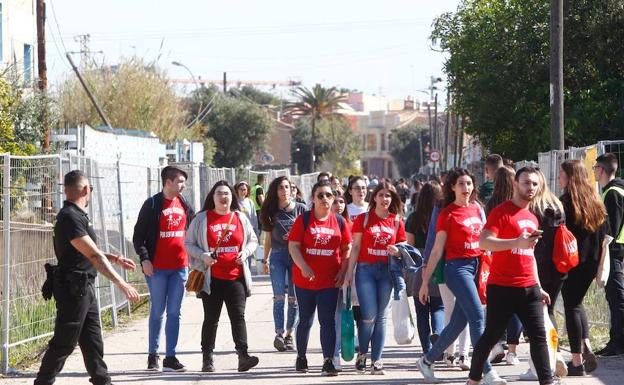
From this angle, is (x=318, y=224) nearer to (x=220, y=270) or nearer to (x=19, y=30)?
(x=220, y=270)

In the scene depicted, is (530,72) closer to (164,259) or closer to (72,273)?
(164,259)

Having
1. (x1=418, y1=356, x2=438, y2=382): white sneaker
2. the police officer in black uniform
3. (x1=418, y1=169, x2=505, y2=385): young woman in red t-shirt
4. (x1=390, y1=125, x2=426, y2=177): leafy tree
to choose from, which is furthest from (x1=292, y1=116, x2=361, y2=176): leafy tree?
the police officer in black uniform

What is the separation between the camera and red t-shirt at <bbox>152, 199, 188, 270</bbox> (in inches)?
435

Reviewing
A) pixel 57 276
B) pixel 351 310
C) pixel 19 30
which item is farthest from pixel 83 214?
pixel 19 30

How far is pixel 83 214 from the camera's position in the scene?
8.77m

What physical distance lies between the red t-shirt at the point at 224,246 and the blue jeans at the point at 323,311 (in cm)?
64

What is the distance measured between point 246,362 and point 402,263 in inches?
66.3

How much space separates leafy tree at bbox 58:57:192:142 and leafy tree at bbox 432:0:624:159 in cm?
1799

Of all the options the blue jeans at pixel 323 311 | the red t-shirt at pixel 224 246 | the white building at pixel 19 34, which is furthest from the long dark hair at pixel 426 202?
the white building at pixel 19 34

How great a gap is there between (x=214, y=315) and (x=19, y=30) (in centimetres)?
3081

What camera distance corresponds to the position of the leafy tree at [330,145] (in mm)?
104375

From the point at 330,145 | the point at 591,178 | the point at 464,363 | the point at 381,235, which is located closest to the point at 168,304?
the point at 381,235

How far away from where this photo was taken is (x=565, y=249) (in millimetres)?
9750

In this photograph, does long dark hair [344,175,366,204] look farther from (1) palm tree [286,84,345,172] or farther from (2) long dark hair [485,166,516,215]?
(1) palm tree [286,84,345,172]
